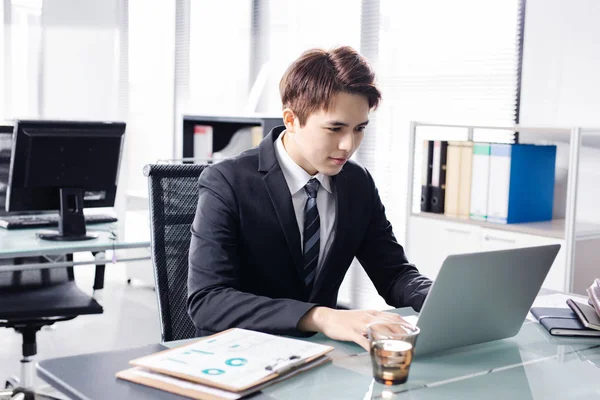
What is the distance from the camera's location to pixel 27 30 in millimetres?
6051

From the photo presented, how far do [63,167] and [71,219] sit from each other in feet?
0.68

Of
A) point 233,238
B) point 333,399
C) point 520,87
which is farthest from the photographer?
point 520,87

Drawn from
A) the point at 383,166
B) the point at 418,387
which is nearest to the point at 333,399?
the point at 418,387

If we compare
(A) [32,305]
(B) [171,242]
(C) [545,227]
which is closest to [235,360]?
(B) [171,242]

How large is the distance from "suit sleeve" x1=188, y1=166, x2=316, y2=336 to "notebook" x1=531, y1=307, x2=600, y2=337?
51 cm

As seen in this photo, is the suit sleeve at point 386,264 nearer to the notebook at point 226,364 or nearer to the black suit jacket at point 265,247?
the black suit jacket at point 265,247

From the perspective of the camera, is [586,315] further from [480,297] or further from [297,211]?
[297,211]

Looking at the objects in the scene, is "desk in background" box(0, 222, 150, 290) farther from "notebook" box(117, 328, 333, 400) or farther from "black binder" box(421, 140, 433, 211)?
"notebook" box(117, 328, 333, 400)

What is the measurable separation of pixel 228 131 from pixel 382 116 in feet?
3.25

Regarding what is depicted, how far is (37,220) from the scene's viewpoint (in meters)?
3.29

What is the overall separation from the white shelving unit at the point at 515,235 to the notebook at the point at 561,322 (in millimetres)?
1201

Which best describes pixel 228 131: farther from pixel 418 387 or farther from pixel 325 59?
pixel 418 387

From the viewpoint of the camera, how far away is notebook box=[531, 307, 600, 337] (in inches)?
61.2

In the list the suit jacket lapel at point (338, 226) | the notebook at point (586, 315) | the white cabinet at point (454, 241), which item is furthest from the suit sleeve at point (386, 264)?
the white cabinet at point (454, 241)
